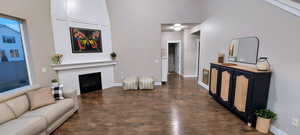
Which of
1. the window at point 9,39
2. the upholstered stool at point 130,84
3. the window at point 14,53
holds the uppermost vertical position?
the window at point 9,39

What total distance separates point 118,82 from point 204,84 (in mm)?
3616

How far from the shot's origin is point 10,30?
2783mm

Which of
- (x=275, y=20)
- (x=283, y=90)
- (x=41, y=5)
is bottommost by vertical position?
(x=283, y=90)

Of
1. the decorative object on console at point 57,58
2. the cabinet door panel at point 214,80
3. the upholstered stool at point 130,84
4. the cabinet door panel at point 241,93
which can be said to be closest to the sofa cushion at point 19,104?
the decorative object on console at point 57,58

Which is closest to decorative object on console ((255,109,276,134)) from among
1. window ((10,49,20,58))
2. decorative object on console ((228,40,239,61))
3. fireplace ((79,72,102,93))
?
decorative object on console ((228,40,239,61))

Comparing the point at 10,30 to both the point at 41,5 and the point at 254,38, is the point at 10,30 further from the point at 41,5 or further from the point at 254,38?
the point at 254,38

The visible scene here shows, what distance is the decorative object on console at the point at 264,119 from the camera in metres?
2.16

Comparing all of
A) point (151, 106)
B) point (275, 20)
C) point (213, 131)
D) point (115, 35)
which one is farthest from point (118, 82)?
point (275, 20)

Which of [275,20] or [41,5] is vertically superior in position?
[41,5]

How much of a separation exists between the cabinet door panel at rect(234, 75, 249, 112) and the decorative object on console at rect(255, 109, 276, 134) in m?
0.26

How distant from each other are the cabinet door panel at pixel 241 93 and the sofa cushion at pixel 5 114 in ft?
13.8

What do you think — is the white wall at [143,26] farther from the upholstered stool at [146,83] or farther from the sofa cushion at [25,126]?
the sofa cushion at [25,126]

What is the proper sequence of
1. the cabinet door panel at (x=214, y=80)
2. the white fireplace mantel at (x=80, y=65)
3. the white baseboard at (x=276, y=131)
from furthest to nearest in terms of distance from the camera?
the white fireplace mantel at (x=80, y=65)
the cabinet door panel at (x=214, y=80)
the white baseboard at (x=276, y=131)

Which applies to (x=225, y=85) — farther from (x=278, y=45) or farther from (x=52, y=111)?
(x=52, y=111)
